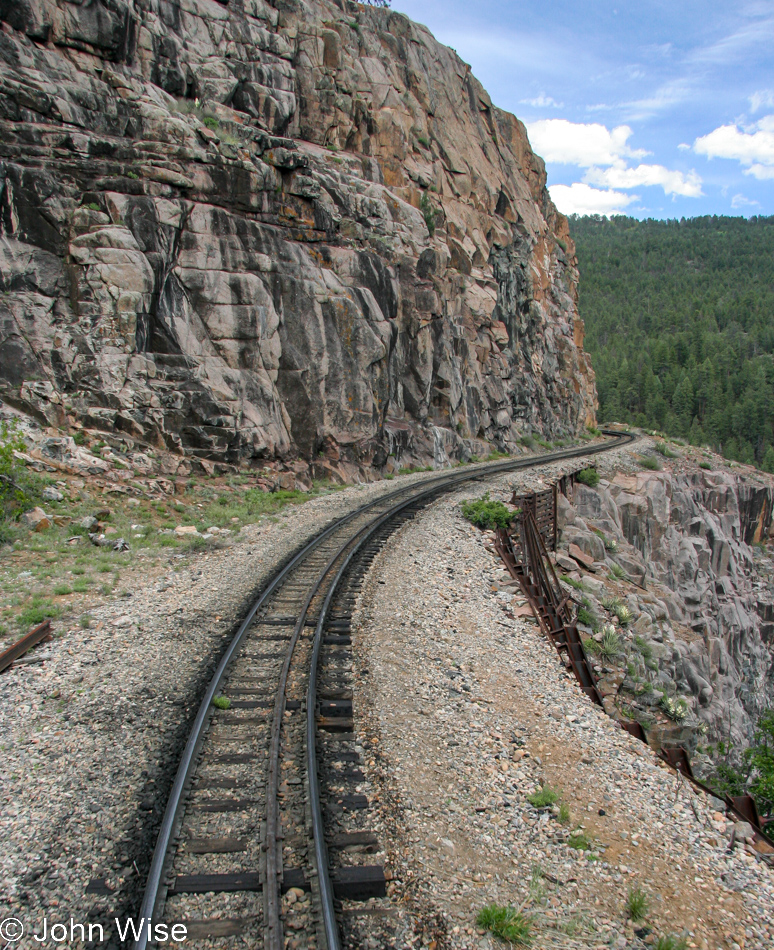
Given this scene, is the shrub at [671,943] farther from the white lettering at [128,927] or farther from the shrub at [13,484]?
the shrub at [13,484]

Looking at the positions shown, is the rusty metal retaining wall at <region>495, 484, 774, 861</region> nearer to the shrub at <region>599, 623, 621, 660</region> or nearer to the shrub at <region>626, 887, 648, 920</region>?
the shrub at <region>599, 623, 621, 660</region>

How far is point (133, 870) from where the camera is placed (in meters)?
4.32

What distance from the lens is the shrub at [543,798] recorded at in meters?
5.38

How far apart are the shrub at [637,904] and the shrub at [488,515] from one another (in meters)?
12.2

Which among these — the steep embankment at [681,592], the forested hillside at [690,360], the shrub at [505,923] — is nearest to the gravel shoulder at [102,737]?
the shrub at [505,923]

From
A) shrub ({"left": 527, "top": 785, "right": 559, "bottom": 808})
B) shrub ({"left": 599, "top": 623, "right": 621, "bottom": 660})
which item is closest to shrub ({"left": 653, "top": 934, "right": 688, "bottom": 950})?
shrub ({"left": 527, "top": 785, "right": 559, "bottom": 808})

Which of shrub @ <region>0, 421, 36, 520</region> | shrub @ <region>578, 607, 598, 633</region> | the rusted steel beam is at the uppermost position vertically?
shrub @ <region>0, 421, 36, 520</region>

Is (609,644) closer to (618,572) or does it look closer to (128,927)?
(618,572)

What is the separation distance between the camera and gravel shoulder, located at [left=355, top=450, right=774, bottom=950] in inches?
167

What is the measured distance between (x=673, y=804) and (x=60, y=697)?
6.90 metres

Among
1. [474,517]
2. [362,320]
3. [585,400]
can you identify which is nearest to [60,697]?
[474,517]

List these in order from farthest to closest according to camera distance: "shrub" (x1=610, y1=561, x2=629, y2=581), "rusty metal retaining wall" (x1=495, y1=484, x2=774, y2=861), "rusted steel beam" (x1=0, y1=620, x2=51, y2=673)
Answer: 1. "shrub" (x1=610, y1=561, x2=629, y2=581)
2. "rusted steel beam" (x1=0, y1=620, x2=51, y2=673)
3. "rusty metal retaining wall" (x1=495, y1=484, x2=774, y2=861)

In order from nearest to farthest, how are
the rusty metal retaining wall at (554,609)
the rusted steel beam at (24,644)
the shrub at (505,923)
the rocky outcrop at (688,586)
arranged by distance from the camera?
the shrub at (505,923) → the rusty metal retaining wall at (554,609) → the rusted steel beam at (24,644) → the rocky outcrop at (688,586)

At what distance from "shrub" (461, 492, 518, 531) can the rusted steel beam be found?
1133 centimetres
